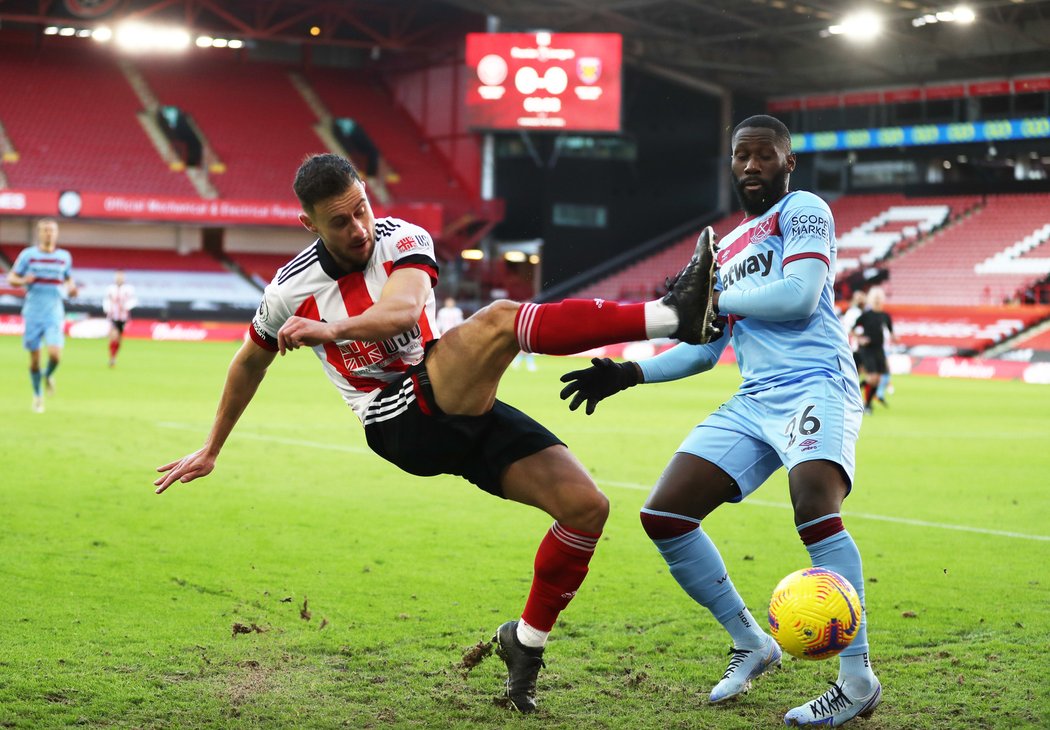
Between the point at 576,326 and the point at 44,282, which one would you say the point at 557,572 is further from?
the point at 44,282

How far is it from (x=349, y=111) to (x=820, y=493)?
153ft

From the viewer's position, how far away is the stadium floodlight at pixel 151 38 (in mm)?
44938

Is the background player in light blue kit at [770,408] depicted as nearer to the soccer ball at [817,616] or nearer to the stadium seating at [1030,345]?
the soccer ball at [817,616]

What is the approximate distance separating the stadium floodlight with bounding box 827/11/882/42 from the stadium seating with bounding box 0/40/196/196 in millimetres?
23344

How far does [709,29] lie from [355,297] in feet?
135

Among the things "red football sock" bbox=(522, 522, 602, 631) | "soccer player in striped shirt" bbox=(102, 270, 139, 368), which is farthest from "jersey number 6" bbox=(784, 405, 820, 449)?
"soccer player in striped shirt" bbox=(102, 270, 139, 368)

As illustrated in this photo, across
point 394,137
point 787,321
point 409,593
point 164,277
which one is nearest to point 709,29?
point 394,137

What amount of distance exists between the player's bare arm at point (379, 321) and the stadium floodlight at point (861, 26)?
34411mm

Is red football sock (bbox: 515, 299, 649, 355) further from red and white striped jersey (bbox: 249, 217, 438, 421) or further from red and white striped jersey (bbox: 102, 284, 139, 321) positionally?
red and white striped jersey (bbox: 102, 284, 139, 321)

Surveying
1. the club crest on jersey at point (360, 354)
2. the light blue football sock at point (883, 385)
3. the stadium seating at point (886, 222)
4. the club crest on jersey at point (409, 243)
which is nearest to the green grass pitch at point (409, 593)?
the club crest on jersey at point (360, 354)

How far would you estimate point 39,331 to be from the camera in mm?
15133

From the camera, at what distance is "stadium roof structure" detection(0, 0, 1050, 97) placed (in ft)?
128

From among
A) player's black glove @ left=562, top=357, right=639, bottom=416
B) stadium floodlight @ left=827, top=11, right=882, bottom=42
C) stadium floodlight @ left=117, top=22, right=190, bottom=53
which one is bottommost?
player's black glove @ left=562, top=357, right=639, bottom=416

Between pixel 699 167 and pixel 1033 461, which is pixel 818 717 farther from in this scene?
pixel 699 167
